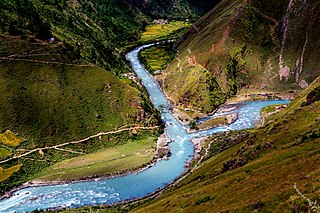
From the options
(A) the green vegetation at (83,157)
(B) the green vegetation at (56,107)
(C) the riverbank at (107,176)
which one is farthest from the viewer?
(B) the green vegetation at (56,107)

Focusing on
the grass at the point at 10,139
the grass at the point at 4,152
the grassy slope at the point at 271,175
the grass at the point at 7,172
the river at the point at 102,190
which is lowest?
the grassy slope at the point at 271,175

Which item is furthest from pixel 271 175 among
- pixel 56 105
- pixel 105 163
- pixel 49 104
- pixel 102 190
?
pixel 49 104

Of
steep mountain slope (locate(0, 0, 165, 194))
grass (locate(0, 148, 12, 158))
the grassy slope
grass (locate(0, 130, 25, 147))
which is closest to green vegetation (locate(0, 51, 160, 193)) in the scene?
steep mountain slope (locate(0, 0, 165, 194))

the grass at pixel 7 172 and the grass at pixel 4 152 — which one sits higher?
the grass at pixel 4 152

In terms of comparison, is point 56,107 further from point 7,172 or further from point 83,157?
point 7,172

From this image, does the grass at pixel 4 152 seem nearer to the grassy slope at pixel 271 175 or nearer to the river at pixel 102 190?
the river at pixel 102 190

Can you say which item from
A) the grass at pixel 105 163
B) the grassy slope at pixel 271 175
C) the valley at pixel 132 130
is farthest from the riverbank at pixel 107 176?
the grassy slope at pixel 271 175

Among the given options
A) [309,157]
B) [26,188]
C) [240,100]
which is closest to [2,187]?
[26,188]

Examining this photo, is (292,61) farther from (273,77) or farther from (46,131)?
(46,131)
